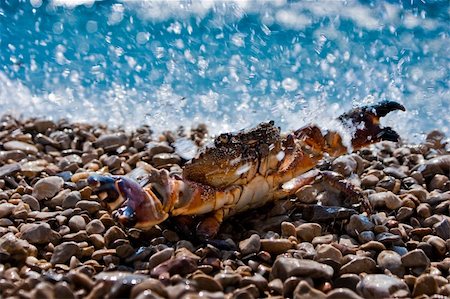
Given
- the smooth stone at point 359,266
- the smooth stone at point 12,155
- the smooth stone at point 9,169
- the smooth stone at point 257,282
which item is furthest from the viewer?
the smooth stone at point 12,155

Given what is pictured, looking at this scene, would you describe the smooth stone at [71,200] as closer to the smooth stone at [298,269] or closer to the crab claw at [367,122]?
the smooth stone at [298,269]

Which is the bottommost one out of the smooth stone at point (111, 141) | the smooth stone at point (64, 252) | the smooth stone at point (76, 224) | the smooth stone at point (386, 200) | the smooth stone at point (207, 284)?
the smooth stone at point (207, 284)

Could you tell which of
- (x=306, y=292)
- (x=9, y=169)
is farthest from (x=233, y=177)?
(x=9, y=169)

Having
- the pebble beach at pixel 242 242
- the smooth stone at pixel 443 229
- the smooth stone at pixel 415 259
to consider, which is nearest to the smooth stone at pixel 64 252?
the pebble beach at pixel 242 242

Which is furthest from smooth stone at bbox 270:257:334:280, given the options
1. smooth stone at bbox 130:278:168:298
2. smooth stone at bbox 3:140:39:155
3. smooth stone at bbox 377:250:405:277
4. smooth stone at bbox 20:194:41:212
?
smooth stone at bbox 3:140:39:155

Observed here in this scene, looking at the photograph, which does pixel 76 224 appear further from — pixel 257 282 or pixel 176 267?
pixel 257 282
